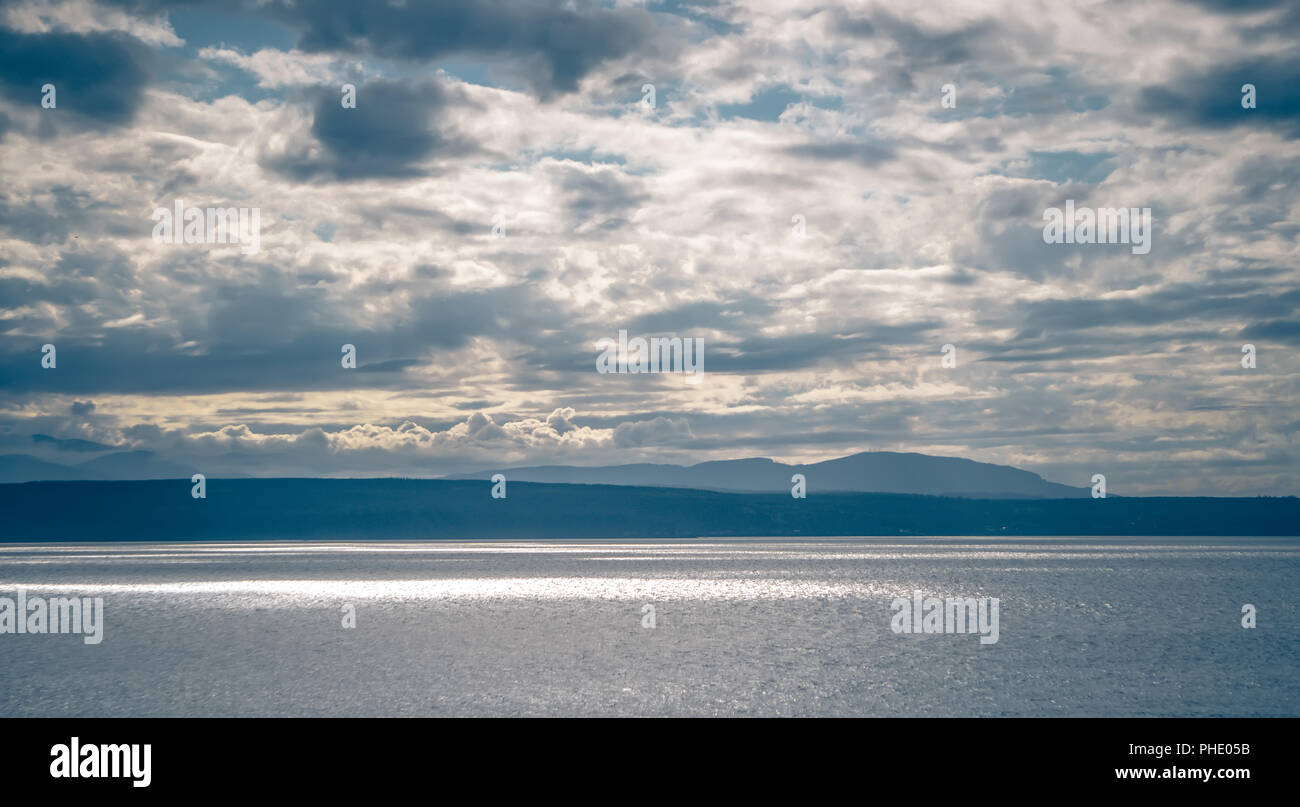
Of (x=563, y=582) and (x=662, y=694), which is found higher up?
(x=662, y=694)

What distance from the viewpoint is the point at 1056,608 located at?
364 ft

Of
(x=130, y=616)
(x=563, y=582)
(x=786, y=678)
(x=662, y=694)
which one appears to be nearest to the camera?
(x=662, y=694)

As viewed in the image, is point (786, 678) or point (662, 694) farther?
point (786, 678)

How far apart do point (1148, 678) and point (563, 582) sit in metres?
126
